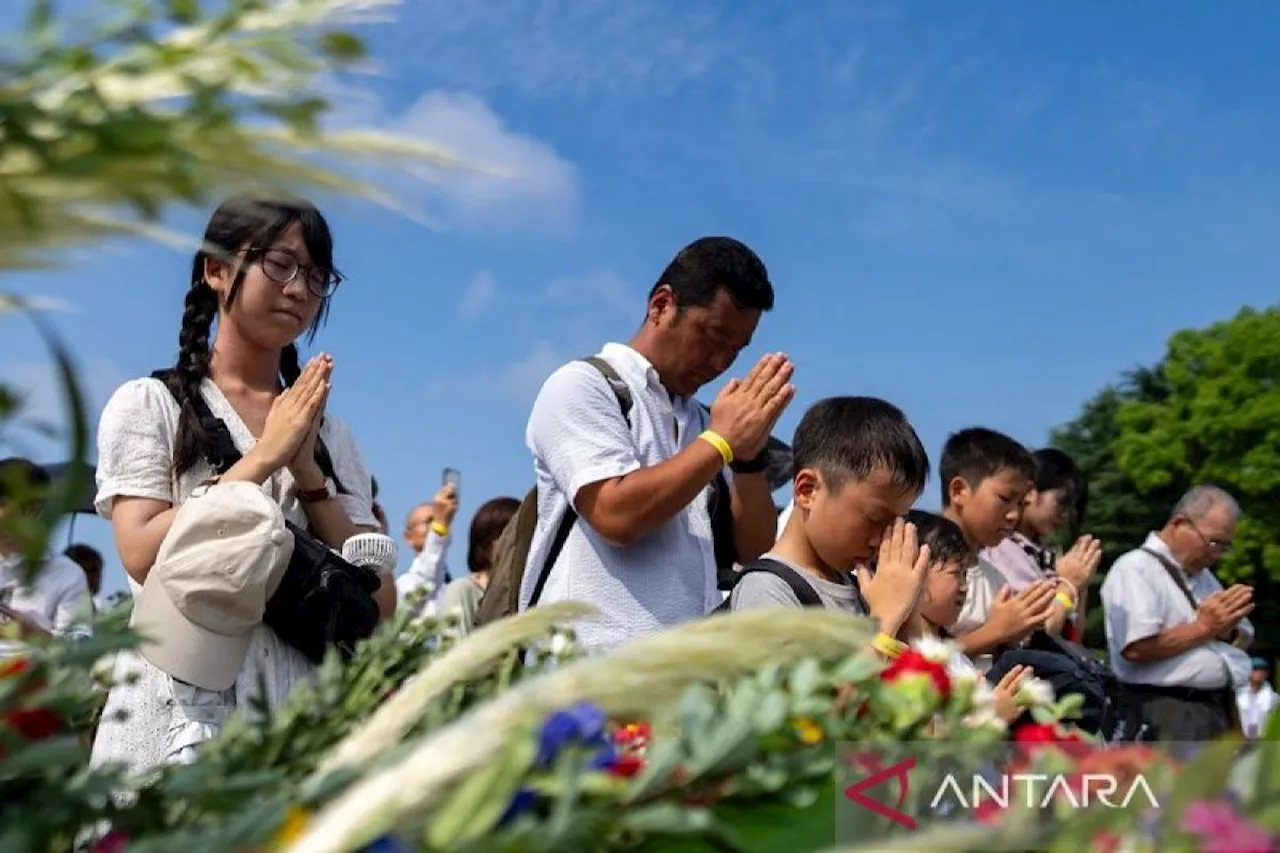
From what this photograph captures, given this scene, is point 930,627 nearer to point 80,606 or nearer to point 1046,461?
point 1046,461

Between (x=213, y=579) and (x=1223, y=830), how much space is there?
2.16m

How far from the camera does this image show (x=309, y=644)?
2.74 metres

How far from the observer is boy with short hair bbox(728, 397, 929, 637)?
3.18 metres

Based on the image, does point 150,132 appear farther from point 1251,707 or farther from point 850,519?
point 1251,707

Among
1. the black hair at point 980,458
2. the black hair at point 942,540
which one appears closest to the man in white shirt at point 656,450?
the black hair at point 942,540

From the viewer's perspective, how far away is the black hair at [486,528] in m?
6.52

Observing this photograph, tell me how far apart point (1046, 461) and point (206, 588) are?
539cm

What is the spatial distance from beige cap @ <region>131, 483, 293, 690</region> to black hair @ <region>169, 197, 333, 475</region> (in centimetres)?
26

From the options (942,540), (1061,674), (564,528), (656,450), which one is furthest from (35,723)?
(1061,674)

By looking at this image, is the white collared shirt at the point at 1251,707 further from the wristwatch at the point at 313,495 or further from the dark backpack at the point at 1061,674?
the wristwatch at the point at 313,495

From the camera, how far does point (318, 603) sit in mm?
2676

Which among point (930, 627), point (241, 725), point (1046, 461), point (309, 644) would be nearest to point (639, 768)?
point (241, 725)

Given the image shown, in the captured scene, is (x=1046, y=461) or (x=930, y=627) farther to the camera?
(x=1046, y=461)

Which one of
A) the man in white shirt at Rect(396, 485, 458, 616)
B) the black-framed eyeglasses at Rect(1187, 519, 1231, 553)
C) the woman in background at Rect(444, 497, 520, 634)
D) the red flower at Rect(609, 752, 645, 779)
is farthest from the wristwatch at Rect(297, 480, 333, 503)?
the black-framed eyeglasses at Rect(1187, 519, 1231, 553)
